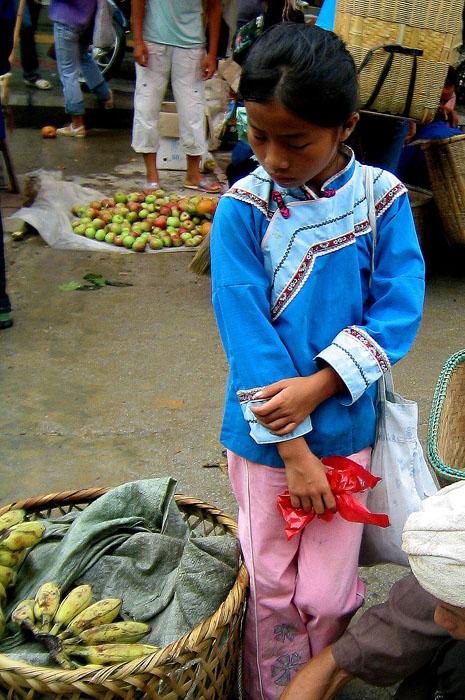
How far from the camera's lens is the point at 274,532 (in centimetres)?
184

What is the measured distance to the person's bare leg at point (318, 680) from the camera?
5.86 feet

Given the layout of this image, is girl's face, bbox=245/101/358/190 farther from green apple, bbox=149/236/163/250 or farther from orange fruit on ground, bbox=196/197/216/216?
orange fruit on ground, bbox=196/197/216/216

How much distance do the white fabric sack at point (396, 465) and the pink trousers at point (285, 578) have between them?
0.04 meters

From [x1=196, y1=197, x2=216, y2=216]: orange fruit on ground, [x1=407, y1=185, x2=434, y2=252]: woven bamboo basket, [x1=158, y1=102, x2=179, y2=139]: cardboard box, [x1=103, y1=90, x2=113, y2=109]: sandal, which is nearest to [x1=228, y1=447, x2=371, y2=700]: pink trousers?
[x1=407, y1=185, x2=434, y2=252]: woven bamboo basket

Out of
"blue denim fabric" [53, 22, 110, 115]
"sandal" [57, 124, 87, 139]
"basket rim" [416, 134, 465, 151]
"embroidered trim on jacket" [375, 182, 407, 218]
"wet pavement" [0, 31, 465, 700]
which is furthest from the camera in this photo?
"sandal" [57, 124, 87, 139]

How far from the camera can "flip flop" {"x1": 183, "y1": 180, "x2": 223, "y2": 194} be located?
607 cm

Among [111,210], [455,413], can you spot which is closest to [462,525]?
[455,413]

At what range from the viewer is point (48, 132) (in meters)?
7.41

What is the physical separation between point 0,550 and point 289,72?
139cm

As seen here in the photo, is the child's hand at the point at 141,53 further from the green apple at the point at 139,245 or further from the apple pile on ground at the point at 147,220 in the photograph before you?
the green apple at the point at 139,245

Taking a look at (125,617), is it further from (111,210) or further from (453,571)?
(111,210)

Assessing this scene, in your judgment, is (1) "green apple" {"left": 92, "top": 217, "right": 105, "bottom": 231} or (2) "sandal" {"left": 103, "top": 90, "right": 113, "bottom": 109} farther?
(2) "sandal" {"left": 103, "top": 90, "right": 113, "bottom": 109}

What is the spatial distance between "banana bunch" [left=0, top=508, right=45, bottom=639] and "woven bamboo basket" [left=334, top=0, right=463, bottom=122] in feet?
8.96

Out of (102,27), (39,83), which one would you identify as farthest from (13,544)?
(39,83)
